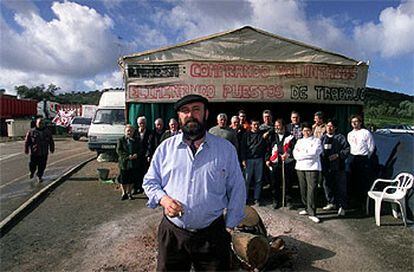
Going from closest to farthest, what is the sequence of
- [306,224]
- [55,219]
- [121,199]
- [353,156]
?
[306,224], [55,219], [353,156], [121,199]

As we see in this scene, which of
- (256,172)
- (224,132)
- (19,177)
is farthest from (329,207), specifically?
(19,177)

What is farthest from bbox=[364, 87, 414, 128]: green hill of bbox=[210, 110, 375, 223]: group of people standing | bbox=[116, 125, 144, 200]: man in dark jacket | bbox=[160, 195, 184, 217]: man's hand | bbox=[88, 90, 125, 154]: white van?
bbox=[160, 195, 184, 217]: man's hand

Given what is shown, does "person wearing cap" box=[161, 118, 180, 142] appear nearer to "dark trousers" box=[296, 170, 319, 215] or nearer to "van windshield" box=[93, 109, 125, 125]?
"dark trousers" box=[296, 170, 319, 215]

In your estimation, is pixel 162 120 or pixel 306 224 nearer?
pixel 306 224

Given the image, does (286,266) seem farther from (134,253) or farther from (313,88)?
(313,88)

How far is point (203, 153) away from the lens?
9.34ft

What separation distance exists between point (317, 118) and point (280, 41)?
2.45m

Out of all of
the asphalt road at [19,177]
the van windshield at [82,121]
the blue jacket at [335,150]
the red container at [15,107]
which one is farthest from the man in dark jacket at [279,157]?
the red container at [15,107]

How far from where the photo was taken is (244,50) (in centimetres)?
856

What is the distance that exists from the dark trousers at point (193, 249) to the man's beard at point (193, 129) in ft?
2.28

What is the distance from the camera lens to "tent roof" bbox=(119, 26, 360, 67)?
850 cm

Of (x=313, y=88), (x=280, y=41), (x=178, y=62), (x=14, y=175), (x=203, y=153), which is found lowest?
(x=14, y=175)

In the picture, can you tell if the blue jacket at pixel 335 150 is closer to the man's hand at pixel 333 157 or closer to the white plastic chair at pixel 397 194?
the man's hand at pixel 333 157

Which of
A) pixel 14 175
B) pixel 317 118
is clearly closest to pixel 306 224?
pixel 317 118
